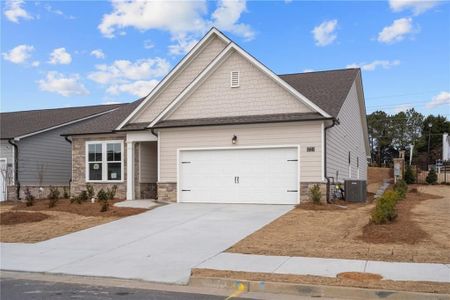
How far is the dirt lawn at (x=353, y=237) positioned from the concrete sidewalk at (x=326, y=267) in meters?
0.41

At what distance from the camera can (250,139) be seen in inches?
732

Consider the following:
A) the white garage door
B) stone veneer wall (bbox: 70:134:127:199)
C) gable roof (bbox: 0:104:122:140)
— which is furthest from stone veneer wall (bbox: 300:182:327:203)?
gable roof (bbox: 0:104:122:140)

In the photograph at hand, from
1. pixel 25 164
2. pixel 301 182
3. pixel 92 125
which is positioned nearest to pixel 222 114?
pixel 301 182

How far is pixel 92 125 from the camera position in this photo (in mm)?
23562

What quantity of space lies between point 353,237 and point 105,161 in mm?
13820

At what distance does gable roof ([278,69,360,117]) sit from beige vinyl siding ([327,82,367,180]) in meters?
0.76

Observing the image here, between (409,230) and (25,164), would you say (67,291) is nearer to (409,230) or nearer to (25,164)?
(409,230)

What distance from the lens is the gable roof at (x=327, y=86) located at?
63.7ft

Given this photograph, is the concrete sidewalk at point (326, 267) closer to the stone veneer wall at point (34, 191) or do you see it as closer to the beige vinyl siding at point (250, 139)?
the beige vinyl siding at point (250, 139)

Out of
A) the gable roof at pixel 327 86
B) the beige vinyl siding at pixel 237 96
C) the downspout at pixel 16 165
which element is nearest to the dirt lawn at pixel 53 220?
the beige vinyl siding at pixel 237 96

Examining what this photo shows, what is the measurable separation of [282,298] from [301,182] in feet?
35.5

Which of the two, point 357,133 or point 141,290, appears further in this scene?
point 357,133

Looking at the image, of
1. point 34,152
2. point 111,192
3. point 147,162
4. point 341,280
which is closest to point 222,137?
point 147,162

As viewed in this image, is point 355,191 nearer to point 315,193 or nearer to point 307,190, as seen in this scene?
point 307,190
